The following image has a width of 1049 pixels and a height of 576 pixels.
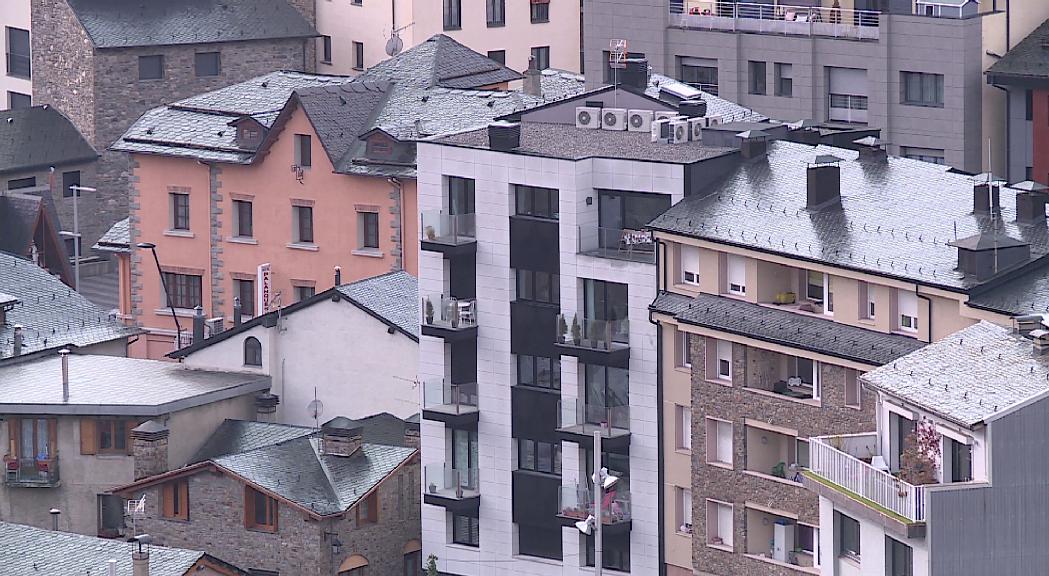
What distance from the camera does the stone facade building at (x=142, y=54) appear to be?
188 meters

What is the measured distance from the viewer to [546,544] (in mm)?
124688

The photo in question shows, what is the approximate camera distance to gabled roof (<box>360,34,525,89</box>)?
15762 cm

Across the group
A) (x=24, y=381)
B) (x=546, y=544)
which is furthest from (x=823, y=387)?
(x=24, y=381)

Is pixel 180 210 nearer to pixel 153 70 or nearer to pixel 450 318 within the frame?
pixel 450 318

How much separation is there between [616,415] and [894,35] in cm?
3584

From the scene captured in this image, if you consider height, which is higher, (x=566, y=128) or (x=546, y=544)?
(x=566, y=128)

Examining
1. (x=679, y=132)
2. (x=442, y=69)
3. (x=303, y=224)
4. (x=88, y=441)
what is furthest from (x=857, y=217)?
(x=442, y=69)

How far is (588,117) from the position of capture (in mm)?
129375

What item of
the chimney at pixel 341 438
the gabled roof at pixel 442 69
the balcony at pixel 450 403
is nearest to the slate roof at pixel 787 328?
the balcony at pixel 450 403

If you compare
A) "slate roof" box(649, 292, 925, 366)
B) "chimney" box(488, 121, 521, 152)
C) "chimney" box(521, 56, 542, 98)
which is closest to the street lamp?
"chimney" box(521, 56, 542, 98)

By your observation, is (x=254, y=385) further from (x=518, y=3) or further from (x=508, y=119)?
(x=518, y=3)

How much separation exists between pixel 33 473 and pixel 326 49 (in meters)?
59.9

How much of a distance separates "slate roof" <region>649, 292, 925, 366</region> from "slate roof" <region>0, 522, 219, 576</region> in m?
16.5

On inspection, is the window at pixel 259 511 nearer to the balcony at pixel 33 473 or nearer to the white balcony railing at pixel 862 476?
the balcony at pixel 33 473
